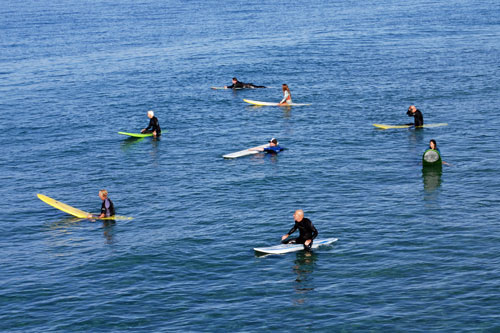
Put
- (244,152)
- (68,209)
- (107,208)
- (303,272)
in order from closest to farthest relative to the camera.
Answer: (303,272)
(107,208)
(68,209)
(244,152)

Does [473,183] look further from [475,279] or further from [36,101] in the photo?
[36,101]

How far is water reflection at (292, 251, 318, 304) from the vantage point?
88.5 feet

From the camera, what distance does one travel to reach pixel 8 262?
→ 103 feet

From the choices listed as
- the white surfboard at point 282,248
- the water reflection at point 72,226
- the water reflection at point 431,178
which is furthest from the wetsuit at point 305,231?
the water reflection at point 431,178

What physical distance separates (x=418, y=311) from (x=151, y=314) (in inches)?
388

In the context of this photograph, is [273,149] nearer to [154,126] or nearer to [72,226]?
[154,126]

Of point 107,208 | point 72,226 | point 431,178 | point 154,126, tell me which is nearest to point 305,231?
point 107,208

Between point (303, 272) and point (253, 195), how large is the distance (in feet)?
35.8

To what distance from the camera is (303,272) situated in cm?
2872

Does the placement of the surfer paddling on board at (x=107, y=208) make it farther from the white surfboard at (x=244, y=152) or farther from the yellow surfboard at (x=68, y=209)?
the white surfboard at (x=244, y=152)

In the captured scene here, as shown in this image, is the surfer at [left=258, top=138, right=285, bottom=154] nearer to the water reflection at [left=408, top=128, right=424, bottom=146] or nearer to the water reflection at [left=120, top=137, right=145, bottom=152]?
the water reflection at [left=408, top=128, right=424, bottom=146]

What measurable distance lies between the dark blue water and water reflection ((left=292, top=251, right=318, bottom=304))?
93mm

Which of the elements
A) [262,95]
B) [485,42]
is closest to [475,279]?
[262,95]

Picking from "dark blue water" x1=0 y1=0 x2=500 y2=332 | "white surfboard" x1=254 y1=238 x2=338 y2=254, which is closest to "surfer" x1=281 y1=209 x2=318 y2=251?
"white surfboard" x1=254 y1=238 x2=338 y2=254
